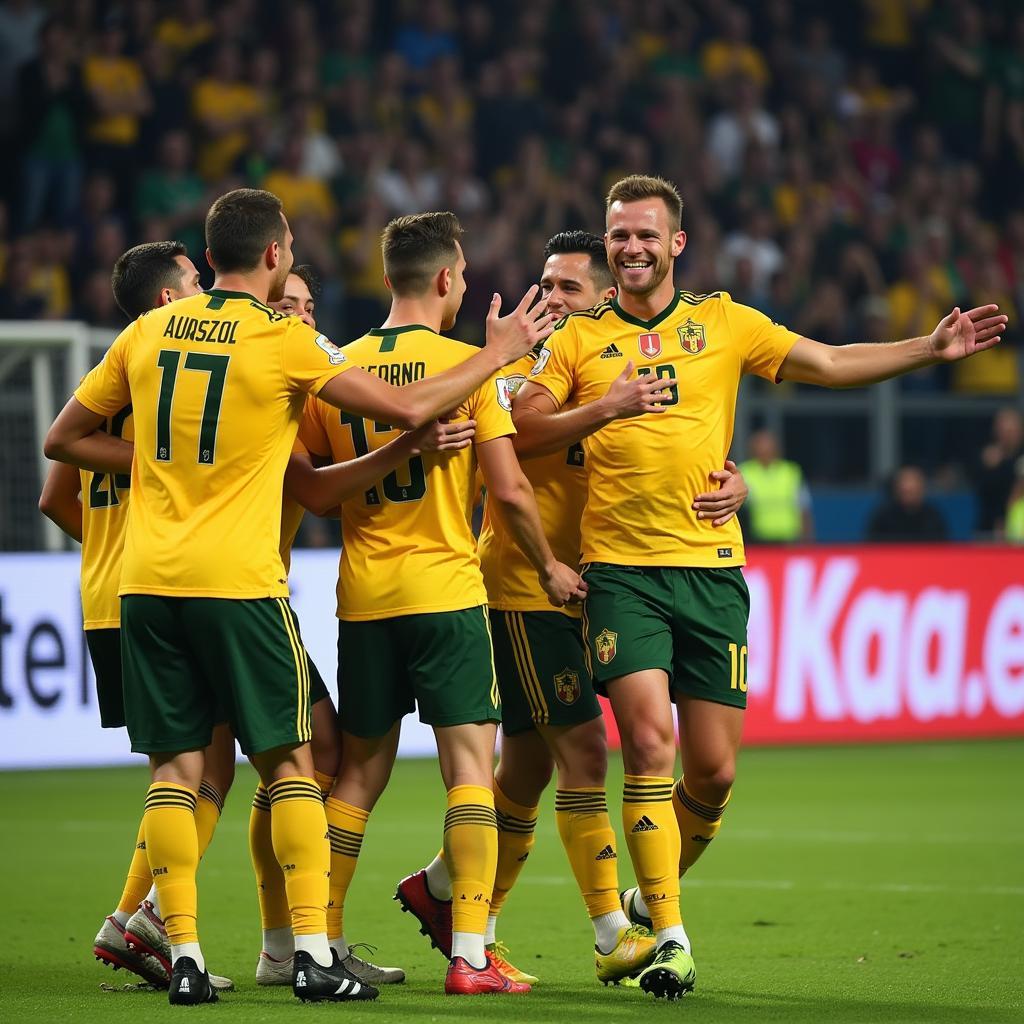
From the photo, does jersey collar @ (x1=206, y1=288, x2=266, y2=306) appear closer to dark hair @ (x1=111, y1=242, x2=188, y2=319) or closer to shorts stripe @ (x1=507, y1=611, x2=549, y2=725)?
dark hair @ (x1=111, y1=242, x2=188, y2=319)

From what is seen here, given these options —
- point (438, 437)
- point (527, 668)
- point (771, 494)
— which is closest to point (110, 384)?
point (438, 437)

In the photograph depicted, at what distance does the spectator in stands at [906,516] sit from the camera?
48.6 feet

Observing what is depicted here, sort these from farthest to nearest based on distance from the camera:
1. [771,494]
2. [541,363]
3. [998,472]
A: 1. [998,472]
2. [771,494]
3. [541,363]

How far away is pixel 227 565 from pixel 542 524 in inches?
48.1

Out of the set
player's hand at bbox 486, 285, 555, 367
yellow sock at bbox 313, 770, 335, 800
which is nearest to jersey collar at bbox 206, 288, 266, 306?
player's hand at bbox 486, 285, 555, 367

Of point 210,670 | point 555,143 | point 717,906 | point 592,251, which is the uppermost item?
point 555,143

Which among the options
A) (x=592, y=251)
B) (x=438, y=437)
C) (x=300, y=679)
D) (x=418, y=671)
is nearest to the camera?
(x=300, y=679)

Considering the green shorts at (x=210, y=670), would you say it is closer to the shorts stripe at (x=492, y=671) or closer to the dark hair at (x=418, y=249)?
the shorts stripe at (x=492, y=671)

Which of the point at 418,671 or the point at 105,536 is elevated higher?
the point at 105,536

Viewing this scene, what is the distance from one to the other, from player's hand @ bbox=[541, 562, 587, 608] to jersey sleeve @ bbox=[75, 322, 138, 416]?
1.34 meters

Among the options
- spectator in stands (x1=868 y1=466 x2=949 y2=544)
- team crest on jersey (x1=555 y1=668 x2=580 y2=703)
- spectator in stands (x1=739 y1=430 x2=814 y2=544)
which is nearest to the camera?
team crest on jersey (x1=555 y1=668 x2=580 y2=703)

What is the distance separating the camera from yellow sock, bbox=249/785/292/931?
5734mm

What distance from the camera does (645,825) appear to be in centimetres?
551

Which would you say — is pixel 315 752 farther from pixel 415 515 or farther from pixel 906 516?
pixel 906 516
